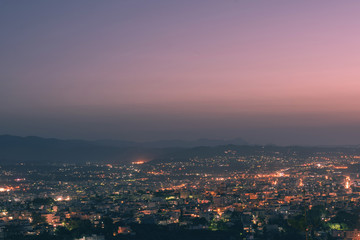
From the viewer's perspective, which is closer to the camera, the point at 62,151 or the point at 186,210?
the point at 186,210

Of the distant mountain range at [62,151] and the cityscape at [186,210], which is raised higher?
the cityscape at [186,210]

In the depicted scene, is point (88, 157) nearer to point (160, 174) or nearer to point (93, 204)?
point (160, 174)

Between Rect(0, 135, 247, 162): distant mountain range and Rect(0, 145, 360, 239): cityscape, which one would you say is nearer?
Rect(0, 145, 360, 239): cityscape

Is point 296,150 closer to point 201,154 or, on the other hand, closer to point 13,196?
point 201,154

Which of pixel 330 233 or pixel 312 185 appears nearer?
pixel 330 233

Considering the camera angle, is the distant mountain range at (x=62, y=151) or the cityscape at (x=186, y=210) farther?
the distant mountain range at (x=62, y=151)

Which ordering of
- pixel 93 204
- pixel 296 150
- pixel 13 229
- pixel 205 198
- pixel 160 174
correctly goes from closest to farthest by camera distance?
pixel 13 229
pixel 93 204
pixel 205 198
pixel 160 174
pixel 296 150

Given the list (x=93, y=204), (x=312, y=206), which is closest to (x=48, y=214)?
(x=93, y=204)

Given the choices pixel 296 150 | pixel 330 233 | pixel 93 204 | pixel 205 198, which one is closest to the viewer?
pixel 330 233

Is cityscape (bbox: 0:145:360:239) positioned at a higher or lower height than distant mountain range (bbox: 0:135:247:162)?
higher

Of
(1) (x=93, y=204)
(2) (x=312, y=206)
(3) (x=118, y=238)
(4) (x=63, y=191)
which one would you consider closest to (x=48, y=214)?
(1) (x=93, y=204)

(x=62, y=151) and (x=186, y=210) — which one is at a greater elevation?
(x=186, y=210)
